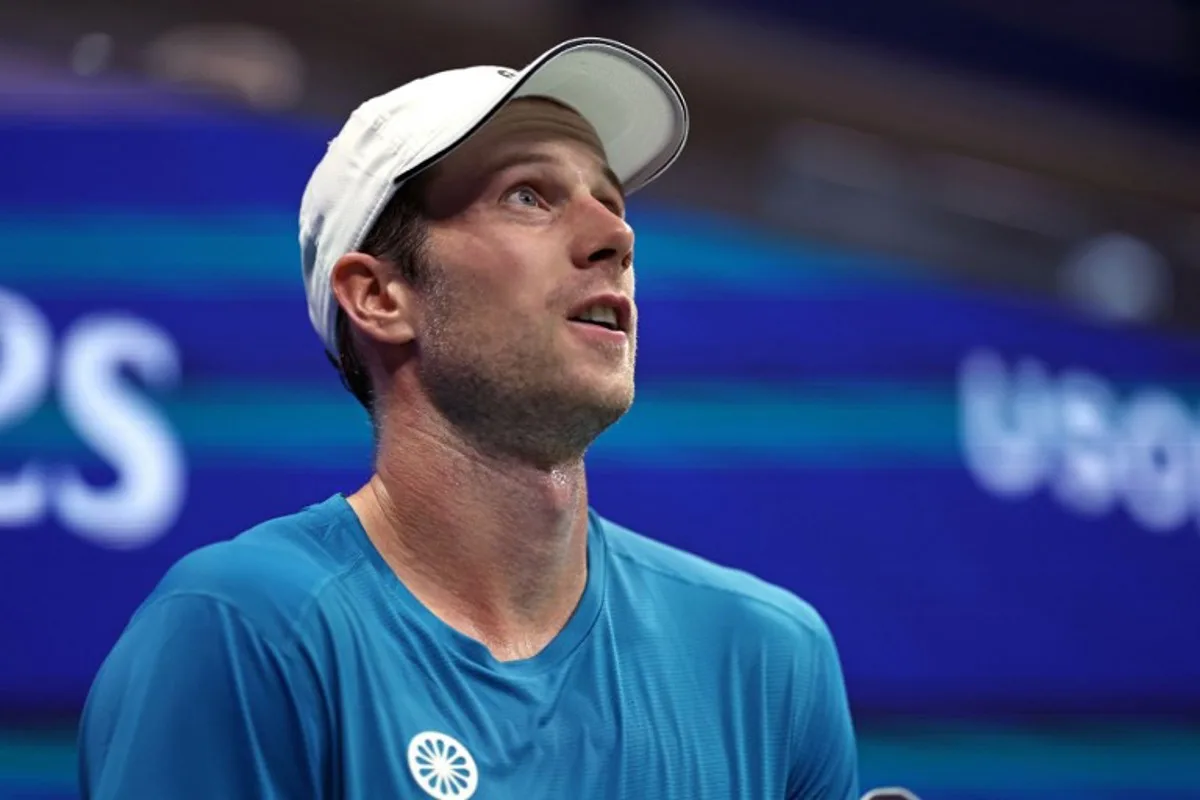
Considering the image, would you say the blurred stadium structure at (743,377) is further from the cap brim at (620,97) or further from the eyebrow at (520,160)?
the eyebrow at (520,160)

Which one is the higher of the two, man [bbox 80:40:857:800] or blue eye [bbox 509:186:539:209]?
blue eye [bbox 509:186:539:209]

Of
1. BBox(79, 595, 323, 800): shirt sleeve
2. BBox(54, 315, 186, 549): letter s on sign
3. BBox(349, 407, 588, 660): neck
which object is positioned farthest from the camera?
BBox(54, 315, 186, 549): letter s on sign

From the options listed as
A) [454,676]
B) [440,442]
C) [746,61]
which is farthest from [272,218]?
[454,676]

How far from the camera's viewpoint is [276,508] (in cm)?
297

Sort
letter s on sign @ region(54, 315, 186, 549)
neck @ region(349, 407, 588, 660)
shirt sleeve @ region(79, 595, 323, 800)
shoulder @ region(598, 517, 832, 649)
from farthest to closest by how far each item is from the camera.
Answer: letter s on sign @ region(54, 315, 186, 549)
shoulder @ region(598, 517, 832, 649)
neck @ region(349, 407, 588, 660)
shirt sleeve @ region(79, 595, 323, 800)

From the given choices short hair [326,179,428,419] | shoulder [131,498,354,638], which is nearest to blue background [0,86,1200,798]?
short hair [326,179,428,419]

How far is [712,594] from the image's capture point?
5.70ft

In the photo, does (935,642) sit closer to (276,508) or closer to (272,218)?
(276,508)

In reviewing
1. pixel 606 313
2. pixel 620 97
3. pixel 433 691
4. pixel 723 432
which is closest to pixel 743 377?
pixel 723 432

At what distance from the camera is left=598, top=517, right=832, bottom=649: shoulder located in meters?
1.72

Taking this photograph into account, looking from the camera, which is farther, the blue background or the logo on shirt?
the blue background

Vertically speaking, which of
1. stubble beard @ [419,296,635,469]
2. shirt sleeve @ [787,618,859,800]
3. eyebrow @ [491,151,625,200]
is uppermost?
eyebrow @ [491,151,625,200]

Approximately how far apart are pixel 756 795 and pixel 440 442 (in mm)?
461

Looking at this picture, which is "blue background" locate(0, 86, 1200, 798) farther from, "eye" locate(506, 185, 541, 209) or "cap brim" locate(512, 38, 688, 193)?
"eye" locate(506, 185, 541, 209)
